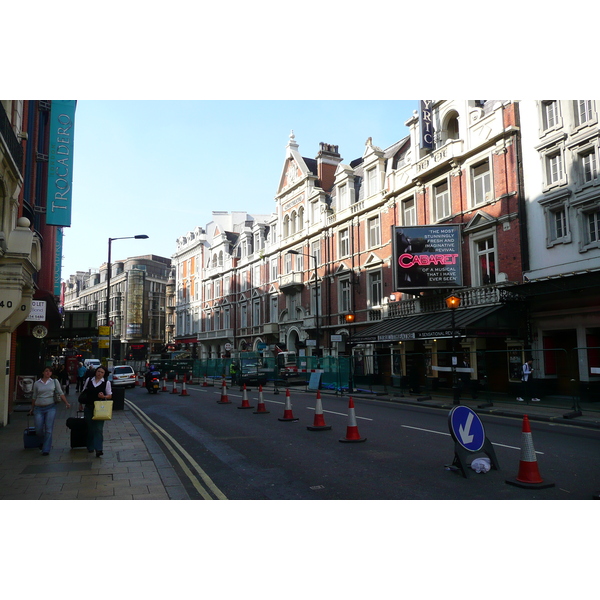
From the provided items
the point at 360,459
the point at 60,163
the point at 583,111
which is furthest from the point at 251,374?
the point at 360,459

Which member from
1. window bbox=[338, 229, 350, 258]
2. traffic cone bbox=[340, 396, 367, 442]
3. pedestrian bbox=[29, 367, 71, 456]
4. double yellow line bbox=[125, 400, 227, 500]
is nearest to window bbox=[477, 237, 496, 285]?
window bbox=[338, 229, 350, 258]

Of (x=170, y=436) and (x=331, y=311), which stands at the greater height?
(x=331, y=311)

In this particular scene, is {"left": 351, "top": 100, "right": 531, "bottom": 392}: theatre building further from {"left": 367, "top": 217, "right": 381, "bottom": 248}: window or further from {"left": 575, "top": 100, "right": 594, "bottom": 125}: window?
{"left": 575, "top": 100, "right": 594, "bottom": 125}: window

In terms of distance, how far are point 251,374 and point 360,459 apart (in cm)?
2483

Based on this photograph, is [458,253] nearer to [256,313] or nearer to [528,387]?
[528,387]

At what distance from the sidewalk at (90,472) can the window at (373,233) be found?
2382cm

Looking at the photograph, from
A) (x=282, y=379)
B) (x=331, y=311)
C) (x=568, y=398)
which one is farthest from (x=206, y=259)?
(x=568, y=398)

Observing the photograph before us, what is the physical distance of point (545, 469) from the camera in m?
8.27

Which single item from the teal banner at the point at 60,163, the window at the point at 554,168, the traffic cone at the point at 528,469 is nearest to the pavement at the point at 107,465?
the traffic cone at the point at 528,469

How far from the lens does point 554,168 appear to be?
69.5 ft

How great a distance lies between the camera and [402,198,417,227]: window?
30000 mm

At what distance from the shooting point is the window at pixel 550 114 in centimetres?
2092

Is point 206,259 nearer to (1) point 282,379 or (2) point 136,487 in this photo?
(1) point 282,379

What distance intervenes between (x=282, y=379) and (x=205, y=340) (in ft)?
104
